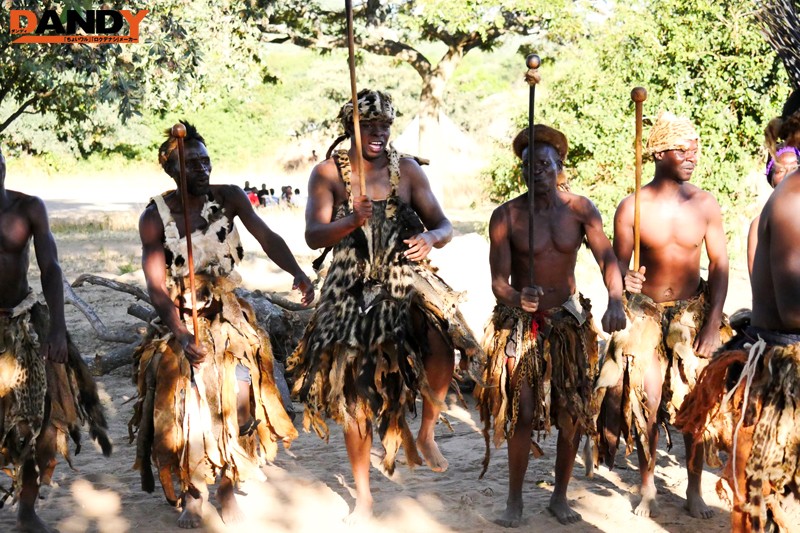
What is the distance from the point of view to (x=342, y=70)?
149 feet

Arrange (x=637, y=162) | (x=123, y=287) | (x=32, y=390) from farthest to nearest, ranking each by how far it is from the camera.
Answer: (x=123, y=287), (x=32, y=390), (x=637, y=162)

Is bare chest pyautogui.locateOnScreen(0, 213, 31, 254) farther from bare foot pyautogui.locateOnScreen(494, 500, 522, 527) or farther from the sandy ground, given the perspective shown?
bare foot pyautogui.locateOnScreen(494, 500, 522, 527)

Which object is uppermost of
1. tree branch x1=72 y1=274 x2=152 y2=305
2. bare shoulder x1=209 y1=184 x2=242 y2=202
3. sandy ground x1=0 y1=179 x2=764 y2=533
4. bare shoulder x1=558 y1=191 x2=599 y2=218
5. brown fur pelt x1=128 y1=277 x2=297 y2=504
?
bare shoulder x1=209 y1=184 x2=242 y2=202

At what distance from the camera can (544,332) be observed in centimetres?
528

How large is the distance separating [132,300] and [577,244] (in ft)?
24.2

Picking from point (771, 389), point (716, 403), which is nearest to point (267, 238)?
point (716, 403)

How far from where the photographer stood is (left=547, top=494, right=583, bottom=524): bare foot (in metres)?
5.19

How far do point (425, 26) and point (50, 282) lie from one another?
1560 centimetres

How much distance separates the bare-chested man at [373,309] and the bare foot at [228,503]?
52 centimetres

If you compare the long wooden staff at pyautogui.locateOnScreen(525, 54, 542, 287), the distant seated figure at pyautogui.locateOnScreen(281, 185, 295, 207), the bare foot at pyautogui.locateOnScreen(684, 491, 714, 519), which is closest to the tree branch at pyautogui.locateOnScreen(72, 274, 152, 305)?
the long wooden staff at pyautogui.locateOnScreen(525, 54, 542, 287)

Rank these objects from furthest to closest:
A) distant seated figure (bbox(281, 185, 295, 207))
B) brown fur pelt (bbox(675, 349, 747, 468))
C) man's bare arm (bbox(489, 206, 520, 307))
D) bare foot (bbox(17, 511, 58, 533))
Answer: distant seated figure (bbox(281, 185, 295, 207)), man's bare arm (bbox(489, 206, 520, 307)), bare foot (bbox(17, 511, 58, 533)), brown fur pelt (bbox(675, 349, 747, 468))

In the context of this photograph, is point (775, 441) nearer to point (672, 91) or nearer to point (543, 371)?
point (543, 371)

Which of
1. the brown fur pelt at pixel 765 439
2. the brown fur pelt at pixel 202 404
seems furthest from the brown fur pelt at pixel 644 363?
the brown fur pelt at pixel 202 404

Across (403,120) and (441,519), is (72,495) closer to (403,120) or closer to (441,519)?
(441,519)
